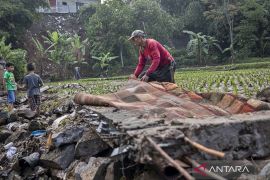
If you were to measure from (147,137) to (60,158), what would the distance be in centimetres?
273

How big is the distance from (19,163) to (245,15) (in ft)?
93.1

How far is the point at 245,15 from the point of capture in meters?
31.2

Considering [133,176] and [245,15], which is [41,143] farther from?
[245,15]

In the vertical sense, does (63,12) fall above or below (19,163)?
above

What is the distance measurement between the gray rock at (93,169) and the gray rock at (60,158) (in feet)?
1.85

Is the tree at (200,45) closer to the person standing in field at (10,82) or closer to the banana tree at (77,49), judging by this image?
the banana tree at (77,49)

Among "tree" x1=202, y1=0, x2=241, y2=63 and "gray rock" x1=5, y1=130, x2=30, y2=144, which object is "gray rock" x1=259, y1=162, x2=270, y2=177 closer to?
"gray rock" x1=5, y1=130, x2=30, y2=144

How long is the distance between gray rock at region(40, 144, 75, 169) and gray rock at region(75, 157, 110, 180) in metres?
0.56

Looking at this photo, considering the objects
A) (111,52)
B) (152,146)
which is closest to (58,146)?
(152,146)

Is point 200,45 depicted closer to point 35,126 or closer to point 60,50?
point 60,50

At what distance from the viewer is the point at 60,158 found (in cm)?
542

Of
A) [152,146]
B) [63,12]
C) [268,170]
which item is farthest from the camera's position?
[63,12]

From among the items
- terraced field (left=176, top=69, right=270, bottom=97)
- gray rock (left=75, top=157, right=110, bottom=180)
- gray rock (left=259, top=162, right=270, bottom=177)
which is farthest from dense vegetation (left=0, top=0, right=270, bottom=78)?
gray rock (left=259, top=162, right=270, bottom=177)

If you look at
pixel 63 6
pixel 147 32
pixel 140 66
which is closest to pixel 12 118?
pixel 140 66
